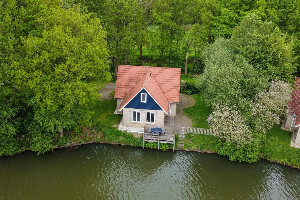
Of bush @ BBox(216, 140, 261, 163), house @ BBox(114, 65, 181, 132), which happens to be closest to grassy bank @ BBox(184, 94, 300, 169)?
bush @ BBox(216, 140, 261, 163)

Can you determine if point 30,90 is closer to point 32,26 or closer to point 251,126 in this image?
point 32,26

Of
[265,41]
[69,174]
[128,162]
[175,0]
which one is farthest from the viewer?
[175,0]

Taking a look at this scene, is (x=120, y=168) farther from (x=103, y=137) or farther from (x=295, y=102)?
(x=295, y=102)

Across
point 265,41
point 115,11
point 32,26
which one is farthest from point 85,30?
point 265,41

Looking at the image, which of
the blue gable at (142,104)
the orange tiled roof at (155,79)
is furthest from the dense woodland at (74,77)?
the blue gable at (142,104)

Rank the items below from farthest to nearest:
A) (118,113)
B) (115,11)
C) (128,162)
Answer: (115,11) < (118,113) < (128,162)
